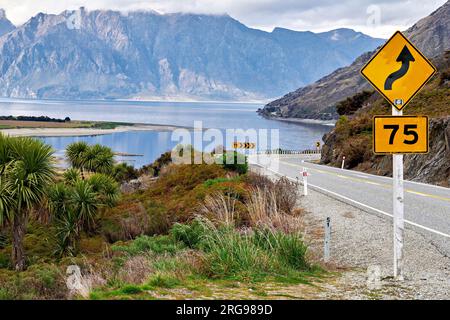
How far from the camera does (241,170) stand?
2358cm

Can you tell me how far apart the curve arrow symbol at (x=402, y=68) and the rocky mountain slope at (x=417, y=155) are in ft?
53.4

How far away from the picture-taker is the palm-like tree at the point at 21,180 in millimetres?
15922

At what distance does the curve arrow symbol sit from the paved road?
3.57 m

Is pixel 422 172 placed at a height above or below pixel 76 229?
above

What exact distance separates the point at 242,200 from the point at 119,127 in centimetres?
12299

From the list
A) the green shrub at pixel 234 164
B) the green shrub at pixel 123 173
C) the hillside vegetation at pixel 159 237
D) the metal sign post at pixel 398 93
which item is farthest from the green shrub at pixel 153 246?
the green shrub at pixel 123 173

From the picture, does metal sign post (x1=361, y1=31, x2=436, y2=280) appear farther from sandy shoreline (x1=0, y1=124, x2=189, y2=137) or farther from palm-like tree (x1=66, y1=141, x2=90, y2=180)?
sandy shoreline (x1=0, y1=124, x2=189, y2=137)

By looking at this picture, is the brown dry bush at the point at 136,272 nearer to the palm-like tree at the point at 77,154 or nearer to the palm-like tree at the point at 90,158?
the palm-like tree at the point at 90,158

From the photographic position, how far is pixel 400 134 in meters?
7.38

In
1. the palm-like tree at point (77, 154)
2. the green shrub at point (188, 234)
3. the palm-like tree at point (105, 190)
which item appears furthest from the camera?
the palm-like tree at point (77, 154)

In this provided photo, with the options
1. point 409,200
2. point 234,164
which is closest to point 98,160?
point 234,164
